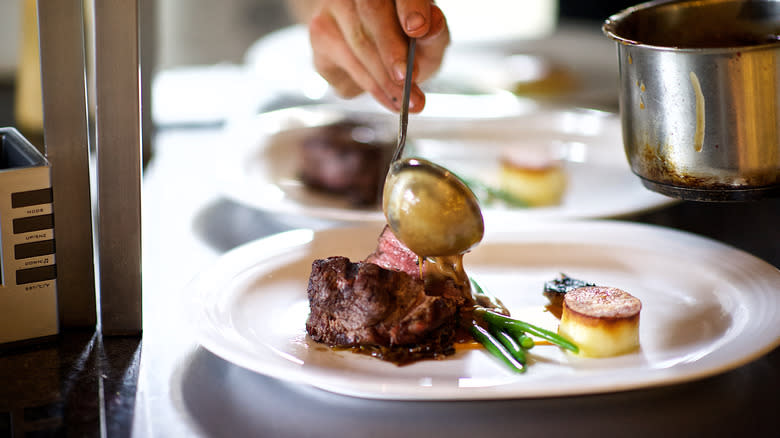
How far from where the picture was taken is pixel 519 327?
1.16 m

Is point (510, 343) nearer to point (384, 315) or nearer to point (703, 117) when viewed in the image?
point (384, 315)

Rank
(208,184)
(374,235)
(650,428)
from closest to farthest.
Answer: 1. (650,428)
2. (374,235)
3. (208,184)

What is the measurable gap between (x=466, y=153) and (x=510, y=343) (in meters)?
1.15

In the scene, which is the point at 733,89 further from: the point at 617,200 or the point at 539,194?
the point at 539,194

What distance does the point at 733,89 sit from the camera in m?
1.08

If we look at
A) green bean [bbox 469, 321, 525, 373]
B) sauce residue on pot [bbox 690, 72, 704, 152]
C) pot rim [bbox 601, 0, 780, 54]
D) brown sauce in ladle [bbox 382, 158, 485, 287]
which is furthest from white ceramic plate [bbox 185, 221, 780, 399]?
pot rim [bbox 601, 0, 780, 54]

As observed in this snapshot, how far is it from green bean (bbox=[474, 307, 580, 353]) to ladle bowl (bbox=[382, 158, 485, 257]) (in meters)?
0.11

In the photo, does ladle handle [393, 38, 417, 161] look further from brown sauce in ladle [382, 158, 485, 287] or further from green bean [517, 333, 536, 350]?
green bean [517, 333, 536, 350]

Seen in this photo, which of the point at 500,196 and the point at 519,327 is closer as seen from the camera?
the point at 519,327

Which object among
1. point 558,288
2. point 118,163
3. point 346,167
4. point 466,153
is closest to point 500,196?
point 466,153

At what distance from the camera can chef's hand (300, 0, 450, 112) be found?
1.37 meters

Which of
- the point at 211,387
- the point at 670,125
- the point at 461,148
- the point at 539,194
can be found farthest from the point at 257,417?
the point at 461,148

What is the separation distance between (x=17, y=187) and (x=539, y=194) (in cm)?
126

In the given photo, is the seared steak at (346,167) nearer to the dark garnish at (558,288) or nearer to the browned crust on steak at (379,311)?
the dark garnish at (558,288)
